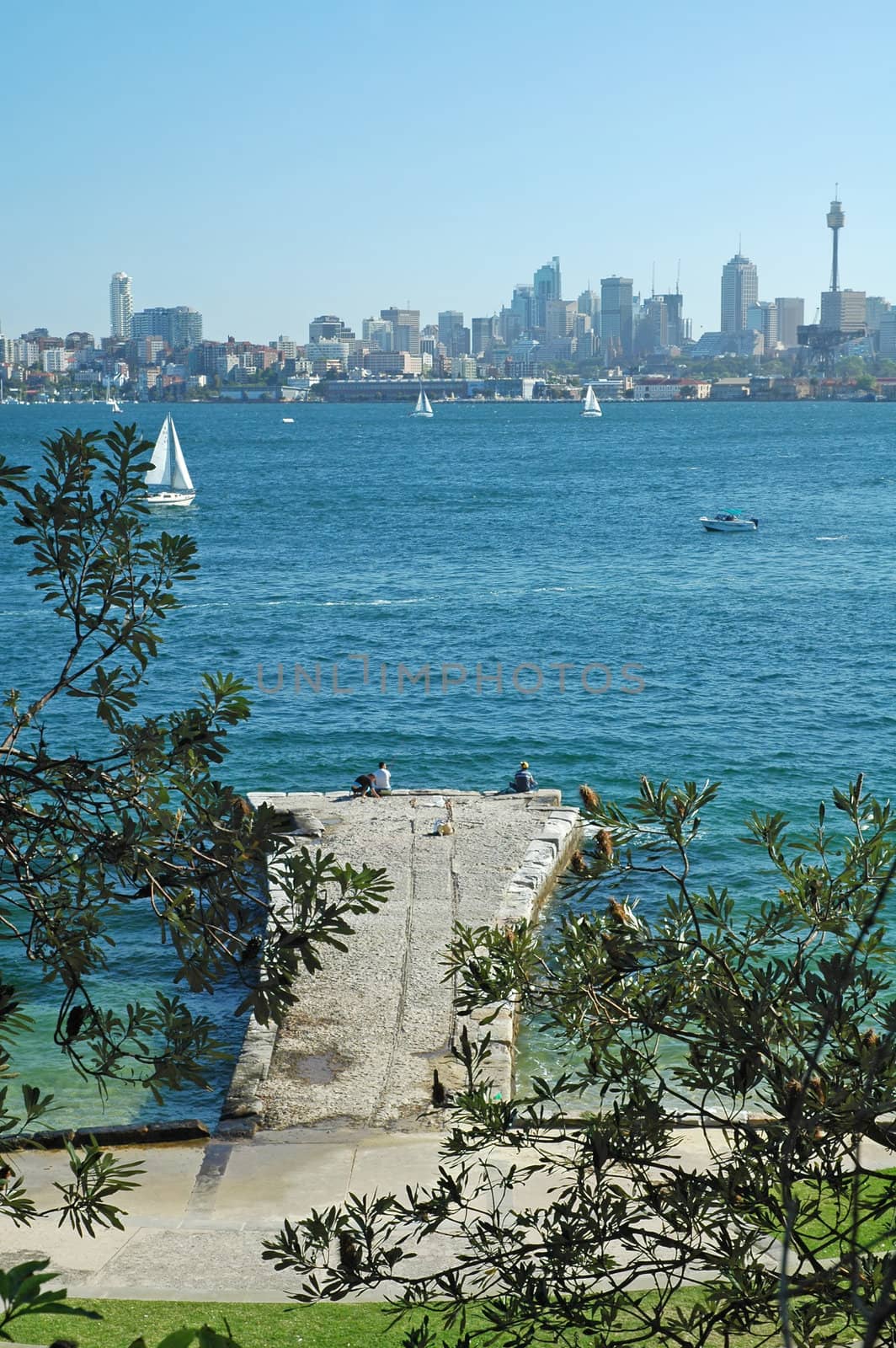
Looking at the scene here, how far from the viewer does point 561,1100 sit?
1625cm

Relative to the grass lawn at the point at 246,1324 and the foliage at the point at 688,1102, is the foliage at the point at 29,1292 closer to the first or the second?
the foliage at the point at 688,1102

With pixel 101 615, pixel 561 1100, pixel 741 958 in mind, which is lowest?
pixel 561 1100

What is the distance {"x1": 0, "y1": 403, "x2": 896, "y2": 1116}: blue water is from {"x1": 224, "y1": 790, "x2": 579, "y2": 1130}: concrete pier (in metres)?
1.38

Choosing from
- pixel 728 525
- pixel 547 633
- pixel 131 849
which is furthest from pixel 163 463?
pixel 131 849

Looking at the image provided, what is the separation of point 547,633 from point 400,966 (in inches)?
1185

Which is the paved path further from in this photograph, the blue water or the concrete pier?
the blue water

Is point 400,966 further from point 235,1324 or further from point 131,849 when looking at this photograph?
point 131,849

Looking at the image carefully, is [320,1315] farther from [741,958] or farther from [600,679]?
[600,679]

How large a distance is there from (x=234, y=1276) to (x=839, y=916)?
7.21m

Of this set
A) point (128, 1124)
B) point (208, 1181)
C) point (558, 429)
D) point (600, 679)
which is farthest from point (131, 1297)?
point (558, 429)

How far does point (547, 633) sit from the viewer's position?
48531 millimetres

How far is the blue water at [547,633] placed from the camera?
33031 millimetres

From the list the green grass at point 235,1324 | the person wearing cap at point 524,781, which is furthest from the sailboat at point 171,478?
the green grass at point 235,1324

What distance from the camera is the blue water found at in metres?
33.0
